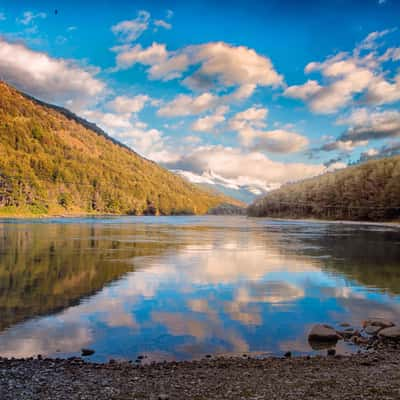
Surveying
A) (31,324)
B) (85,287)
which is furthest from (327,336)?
(85,287)

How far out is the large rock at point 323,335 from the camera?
1699 cm

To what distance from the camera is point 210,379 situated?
12.2m

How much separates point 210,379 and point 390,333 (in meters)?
9.17

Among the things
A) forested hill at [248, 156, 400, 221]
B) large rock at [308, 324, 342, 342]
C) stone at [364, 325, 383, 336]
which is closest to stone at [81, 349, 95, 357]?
large rock at [308, 324, 342, 342]

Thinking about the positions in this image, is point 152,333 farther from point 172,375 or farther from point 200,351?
point 172,375

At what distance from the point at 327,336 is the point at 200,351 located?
538cm

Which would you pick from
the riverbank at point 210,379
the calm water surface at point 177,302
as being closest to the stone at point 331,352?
the riverbank at point 210,379

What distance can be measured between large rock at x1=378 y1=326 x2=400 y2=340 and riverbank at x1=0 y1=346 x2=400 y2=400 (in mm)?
2517

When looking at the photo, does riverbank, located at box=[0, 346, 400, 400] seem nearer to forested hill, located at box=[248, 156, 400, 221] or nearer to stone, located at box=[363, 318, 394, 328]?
stone, located at box=[363, 318, 394, 328]

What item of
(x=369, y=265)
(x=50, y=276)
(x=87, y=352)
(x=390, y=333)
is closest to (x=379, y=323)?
(x=390, y=333)

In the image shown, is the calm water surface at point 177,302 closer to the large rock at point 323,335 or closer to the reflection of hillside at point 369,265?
the reflection of hillside at point 369,265

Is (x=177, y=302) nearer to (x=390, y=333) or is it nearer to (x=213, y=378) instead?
(x=390, y=333)

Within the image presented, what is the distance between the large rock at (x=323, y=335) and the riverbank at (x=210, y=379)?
2269 mm

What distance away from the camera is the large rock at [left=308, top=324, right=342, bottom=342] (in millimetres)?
16991
